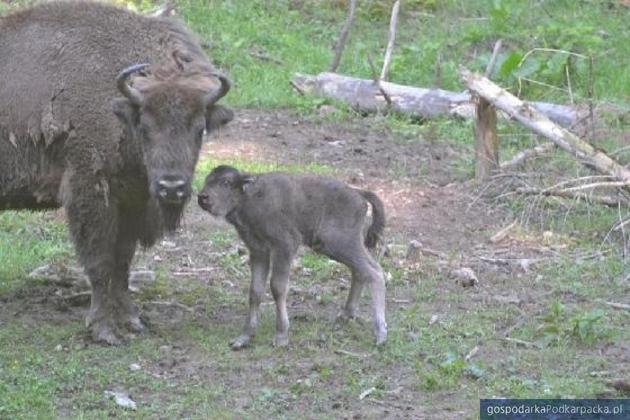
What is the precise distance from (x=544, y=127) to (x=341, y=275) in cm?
222

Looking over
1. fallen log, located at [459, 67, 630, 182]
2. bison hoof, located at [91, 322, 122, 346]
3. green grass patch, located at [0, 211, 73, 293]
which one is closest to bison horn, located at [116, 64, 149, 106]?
bison hoof, located at [91, 322, 122, 346]

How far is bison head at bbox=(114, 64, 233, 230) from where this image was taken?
27.0ft

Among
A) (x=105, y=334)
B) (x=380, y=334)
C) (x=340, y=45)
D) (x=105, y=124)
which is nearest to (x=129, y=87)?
(x=105, y=124)

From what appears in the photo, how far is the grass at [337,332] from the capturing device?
7539 mm

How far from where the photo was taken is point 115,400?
7.44 meters

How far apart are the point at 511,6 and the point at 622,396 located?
33.3 ft

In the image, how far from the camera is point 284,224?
8508mm

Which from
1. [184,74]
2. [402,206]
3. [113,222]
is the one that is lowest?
[402,206]

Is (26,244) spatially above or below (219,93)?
below

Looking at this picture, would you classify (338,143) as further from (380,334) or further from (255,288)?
(380,334)

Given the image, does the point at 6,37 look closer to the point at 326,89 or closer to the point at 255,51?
the point at 326,89

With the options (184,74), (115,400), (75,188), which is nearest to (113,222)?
(75,188)

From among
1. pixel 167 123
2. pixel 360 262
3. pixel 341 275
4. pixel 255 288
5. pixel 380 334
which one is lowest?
pixel 341 275

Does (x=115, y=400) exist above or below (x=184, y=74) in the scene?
below
